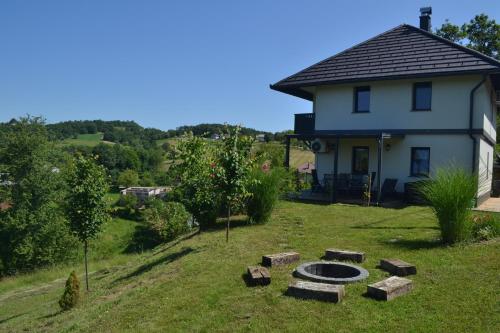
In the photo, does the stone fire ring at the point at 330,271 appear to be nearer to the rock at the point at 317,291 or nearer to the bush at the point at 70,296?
the rock at the point at 317,291

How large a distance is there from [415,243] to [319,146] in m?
9.32

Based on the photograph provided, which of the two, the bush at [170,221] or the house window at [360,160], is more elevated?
the house window at [360,160]

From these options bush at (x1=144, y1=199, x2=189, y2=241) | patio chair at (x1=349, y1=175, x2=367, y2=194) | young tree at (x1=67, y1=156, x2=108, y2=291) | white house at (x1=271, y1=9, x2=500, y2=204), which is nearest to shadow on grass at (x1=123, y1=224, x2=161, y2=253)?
bush at (x1=144, y1=199, x2=189, y2=241)

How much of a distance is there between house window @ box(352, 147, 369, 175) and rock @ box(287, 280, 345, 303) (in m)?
11.8

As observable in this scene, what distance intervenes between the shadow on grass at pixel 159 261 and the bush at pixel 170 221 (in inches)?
714

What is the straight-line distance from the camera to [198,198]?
10570 millimetres

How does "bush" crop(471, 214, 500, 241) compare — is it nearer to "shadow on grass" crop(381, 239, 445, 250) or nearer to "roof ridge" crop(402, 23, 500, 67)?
"shadow on grass" crop(381, 239, 445, 250)

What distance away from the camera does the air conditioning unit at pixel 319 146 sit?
17.0 metres

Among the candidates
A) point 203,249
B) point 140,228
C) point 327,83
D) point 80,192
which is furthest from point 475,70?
point 140,228

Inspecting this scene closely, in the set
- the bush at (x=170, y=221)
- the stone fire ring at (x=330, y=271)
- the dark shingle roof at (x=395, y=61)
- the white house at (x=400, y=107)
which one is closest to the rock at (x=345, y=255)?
the stone fire ring at (x=330, y=271)

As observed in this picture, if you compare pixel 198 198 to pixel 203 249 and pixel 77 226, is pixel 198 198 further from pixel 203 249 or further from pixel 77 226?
pixel 77 226

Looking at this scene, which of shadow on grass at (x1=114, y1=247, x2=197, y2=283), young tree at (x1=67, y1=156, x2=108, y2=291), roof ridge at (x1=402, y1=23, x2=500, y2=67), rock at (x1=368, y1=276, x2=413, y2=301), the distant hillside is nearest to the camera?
rock at (x1=368, y1=276, x2=413, y2=301)

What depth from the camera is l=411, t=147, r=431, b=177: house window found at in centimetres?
1522

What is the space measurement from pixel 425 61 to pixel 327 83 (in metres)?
3.72
